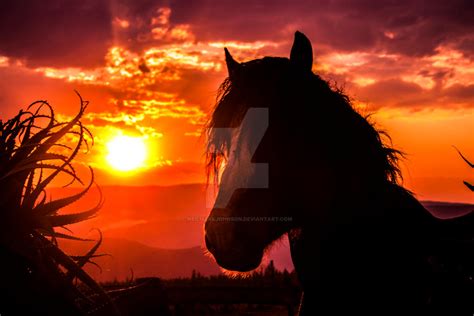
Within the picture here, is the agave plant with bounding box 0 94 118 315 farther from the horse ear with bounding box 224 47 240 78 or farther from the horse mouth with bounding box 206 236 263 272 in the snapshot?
the horse ear with bounding box 224 47 240 78

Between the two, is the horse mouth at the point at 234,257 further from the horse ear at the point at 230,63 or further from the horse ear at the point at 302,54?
the horse ear at the point at 230,63

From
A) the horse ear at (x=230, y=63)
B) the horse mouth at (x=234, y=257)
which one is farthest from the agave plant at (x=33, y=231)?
the horse ear at (x=230, y=63)

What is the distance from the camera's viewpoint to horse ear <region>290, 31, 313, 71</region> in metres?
A: 2.84

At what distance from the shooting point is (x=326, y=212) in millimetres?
2621

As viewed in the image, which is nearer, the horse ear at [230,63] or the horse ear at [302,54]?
the horse ear at [302,54]

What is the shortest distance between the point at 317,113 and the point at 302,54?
422mm

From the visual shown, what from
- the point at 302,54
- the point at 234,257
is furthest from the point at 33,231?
the point at 302,54

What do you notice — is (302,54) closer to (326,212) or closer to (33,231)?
(326,212)

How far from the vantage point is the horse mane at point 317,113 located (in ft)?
9.05

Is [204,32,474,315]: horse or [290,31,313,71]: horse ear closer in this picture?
[204,32,474,315]: horse

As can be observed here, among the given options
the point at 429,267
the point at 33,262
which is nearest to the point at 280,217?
the point at 429,267

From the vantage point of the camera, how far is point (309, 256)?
2715 millimetres

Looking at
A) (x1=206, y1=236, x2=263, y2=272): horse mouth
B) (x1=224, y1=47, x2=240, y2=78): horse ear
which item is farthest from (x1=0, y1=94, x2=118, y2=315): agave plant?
(x1=224, y1=47, x2=240, y2=78): horse ear

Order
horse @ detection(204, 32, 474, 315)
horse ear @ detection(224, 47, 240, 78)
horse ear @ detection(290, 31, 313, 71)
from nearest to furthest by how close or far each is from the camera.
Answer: horse @ detection(204, 32, 474, 315)
horse ear @ detection(290, 31, 313, 71)
horse ear @ detection(224, 47, 240, 78)
